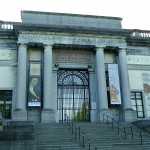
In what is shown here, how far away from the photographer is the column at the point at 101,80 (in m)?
22.3

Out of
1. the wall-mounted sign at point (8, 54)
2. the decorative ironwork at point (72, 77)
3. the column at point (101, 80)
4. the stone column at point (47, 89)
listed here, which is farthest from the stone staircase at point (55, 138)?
the wall-mounted sign at point (8, 54)

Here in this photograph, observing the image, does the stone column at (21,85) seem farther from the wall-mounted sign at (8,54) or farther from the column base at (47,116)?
the column base at (47,116)

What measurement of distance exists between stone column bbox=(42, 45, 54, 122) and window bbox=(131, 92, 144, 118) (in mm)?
7584

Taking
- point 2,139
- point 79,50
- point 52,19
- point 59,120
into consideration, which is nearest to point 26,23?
point 52,19

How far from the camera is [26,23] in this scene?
2286cm

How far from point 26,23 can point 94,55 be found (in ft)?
21.6

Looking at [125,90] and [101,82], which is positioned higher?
[101,82]

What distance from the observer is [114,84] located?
2327 cm

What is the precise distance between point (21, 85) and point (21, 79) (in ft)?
1.66

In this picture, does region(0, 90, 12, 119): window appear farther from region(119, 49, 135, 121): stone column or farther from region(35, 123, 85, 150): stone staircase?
region(119, 49, 135, 121): stone column

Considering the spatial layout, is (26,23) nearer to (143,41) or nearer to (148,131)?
(143,41)

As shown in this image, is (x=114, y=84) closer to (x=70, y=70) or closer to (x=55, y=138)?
(x=70, y=70)

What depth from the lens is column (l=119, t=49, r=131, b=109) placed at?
74.9ft

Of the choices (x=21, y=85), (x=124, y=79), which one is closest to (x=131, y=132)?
(x=124, y=79)
